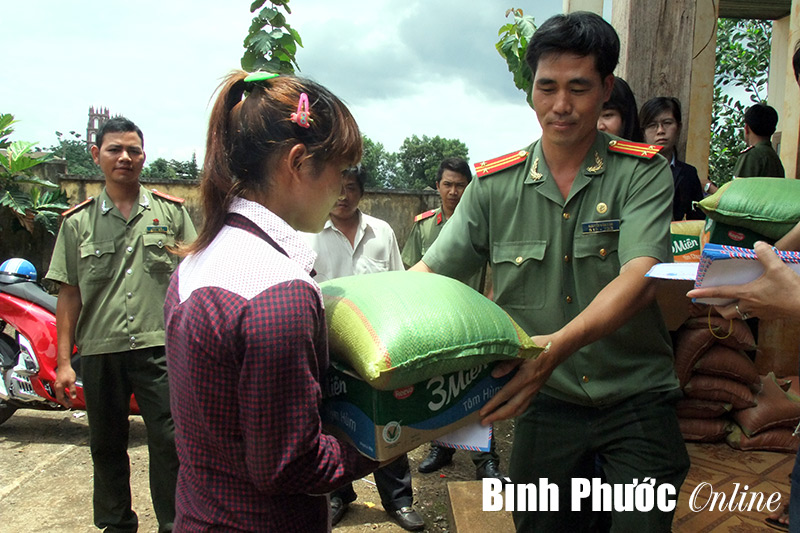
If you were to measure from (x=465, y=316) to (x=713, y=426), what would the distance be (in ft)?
9.47

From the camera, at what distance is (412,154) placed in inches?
1978

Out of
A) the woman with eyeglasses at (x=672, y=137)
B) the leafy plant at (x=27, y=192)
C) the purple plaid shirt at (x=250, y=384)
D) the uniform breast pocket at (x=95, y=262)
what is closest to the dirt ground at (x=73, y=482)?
the uniform breast pocket at (x=95, y=262)

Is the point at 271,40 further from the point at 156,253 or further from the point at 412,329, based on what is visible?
the point at 412,329

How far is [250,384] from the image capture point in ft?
3.34

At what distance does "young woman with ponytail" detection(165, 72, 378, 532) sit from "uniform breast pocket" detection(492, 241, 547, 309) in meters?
0.78

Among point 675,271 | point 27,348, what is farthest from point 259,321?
point 27,348

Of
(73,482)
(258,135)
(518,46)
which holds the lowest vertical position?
(73,482)

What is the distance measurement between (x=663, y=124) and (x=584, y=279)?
1.62 meters

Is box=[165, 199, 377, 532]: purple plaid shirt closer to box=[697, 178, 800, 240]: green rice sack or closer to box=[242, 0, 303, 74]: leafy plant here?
box=[697, 178, 800, 240]: green rice sack

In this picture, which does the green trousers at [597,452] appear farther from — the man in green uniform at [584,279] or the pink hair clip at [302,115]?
the pink hair clip at [302,115]

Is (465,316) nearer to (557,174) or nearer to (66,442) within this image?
(557,174)

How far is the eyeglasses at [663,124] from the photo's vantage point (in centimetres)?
301

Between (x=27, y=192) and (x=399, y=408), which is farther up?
(x=27, y=192)

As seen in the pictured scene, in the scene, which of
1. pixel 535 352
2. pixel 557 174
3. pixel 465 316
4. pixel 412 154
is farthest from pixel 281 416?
pixel 412 154
